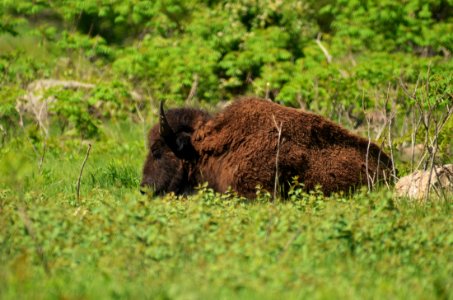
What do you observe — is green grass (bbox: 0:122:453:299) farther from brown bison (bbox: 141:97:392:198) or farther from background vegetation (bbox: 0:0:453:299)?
brown bison (bbox: 141:97:392:198)

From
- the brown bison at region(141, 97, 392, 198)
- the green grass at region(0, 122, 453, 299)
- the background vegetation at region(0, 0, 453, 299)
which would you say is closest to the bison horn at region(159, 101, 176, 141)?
the brown bison at region(141, 97, 392, 198)

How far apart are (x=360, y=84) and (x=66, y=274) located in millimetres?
10712

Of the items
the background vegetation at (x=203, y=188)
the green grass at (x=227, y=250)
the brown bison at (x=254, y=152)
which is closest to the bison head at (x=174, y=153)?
the brown bison at (x=254, y=152)

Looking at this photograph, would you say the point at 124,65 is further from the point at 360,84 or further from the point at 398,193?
the point at 398,193

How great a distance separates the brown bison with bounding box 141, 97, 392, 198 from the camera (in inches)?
424

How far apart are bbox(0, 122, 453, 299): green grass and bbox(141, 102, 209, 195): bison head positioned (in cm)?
208

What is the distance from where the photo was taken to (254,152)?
424 inches

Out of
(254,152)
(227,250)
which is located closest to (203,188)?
(254,152)

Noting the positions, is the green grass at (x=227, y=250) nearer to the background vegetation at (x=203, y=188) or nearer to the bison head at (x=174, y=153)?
the background vegetation at (x=203, y=188)

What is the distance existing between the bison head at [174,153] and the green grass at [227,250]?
208 centimetres

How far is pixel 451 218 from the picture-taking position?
28.1 feet

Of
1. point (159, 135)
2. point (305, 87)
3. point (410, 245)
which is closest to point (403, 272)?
point (410, 245)

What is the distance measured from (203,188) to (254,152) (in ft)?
2.31

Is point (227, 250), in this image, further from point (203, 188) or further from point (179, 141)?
point (179, 141)
